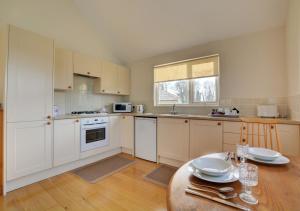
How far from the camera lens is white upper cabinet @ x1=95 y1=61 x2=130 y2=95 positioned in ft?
11.1

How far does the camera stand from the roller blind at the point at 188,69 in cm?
284

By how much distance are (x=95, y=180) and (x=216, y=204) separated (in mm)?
2110

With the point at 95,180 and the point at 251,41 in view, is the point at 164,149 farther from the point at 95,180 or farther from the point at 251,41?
the point at 251,41

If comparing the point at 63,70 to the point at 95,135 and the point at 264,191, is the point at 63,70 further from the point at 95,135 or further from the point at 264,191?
the point at 264,191

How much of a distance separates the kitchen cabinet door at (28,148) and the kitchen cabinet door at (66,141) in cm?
9

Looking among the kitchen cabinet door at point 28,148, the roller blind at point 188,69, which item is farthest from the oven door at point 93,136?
the roller blind at point 188,69

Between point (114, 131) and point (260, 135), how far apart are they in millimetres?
2576

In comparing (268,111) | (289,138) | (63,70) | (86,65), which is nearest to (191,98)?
(268,111)

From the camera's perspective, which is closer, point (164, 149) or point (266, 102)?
point (266, 102)

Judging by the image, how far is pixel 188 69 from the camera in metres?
3.13

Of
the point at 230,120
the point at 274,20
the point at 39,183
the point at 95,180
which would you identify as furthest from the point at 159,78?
the point at 39,183

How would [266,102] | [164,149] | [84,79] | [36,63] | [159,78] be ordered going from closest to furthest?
[36,63] < [266,102] < [164,149] < [84,79] < [159,78]

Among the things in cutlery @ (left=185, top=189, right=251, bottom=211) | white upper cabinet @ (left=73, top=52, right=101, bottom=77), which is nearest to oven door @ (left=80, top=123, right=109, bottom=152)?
white upper cabinet @ (left=73, top=52, right=101, bottom=77)

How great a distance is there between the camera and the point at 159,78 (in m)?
3.55
